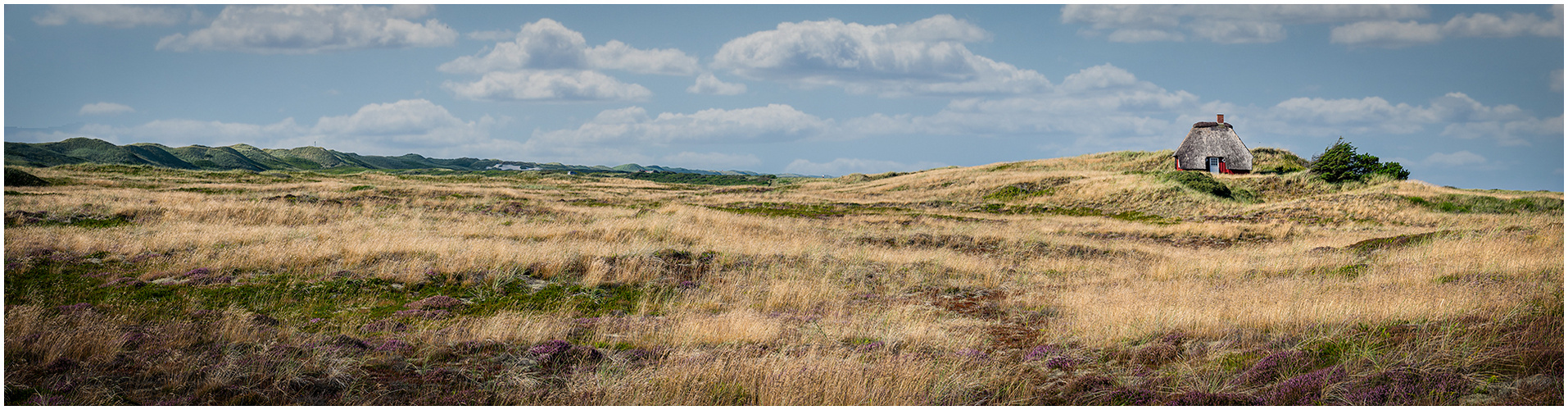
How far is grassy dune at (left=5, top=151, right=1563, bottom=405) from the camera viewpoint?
6.52 m

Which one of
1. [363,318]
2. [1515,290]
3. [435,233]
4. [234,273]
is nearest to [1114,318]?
[1515,290]

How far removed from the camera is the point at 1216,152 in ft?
215

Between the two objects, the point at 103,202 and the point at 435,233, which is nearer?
the point at 435,233

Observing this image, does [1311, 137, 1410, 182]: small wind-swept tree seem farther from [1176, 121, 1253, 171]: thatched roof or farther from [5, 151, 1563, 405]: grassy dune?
[5, 151, 1563, 405]: grassy dune

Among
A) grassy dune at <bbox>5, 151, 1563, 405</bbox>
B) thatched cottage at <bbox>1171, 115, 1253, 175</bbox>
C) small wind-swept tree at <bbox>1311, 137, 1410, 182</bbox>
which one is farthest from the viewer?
thatched cottage at <bbox>1171, 115, 1253, 175</bbox>

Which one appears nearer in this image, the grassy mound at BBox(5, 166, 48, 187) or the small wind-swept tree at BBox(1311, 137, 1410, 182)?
the grassy mound at BBox(5, 166, 48, 187)

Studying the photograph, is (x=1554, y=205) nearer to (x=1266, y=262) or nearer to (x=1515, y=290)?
(x=1266, y=262)

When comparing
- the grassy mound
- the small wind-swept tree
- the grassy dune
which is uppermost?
the small wind-swept tree

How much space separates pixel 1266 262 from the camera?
17.3m

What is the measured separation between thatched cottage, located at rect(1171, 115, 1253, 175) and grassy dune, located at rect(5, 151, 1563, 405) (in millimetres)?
47894

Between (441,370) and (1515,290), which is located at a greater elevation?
(1515,290)

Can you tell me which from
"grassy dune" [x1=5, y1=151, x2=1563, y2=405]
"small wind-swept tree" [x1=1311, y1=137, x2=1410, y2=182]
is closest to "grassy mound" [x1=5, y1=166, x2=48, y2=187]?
"grassy dune" [x1=5, y1=151, x2=1563, y2=405]

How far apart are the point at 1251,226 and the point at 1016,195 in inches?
936

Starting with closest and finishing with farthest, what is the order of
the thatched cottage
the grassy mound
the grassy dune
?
1. the grassy dune
2. the grassy mound
3. the thatched cottage
